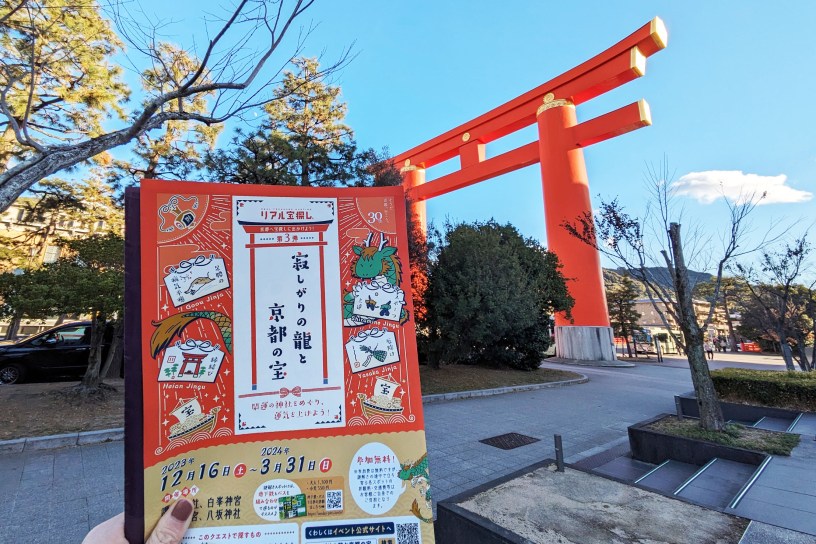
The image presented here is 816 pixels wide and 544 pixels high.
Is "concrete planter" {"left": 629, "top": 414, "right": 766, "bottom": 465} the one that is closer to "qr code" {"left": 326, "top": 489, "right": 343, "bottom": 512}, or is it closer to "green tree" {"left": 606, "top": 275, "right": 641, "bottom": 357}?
"qr code" {"left": 326, "top": 489, "right": 343, "bottom": 512}

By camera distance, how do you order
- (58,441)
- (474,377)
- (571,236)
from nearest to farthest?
(58,441) < (474,377) < (571,236)

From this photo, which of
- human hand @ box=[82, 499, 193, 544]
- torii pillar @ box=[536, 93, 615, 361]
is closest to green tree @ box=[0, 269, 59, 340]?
human hand @ box=[82, 499, 193, 544]

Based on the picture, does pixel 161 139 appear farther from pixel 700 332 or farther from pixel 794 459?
pixel 794 459

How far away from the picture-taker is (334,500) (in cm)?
110

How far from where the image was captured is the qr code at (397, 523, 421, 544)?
110 centimetres

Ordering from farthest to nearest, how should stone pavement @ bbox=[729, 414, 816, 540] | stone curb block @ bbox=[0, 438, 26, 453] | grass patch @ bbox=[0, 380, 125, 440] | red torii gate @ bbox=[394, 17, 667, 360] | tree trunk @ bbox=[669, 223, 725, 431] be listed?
red torii gate @ bbox=[394, 17, 667, 360] → grass patch @ bbox=[0, 380, 125, 440] → tree trunk @ bbox=[669, 223, 725, 431] → stone curb block @ bbox=[0, 438, 26, 453] → stone pavement @ bbox=[729, 414, 816, 540]

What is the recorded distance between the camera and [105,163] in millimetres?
9297

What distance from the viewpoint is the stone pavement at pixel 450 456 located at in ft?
10.2

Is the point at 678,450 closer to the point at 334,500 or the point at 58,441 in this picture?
the point at 334,500

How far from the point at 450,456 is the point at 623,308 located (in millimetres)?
A: 19794

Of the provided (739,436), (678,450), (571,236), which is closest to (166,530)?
(678,450)

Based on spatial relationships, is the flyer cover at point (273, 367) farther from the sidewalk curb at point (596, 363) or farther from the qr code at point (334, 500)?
the sidewalk curb at point (596, 363)

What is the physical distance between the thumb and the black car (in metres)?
10.1

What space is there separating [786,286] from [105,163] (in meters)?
17.0
